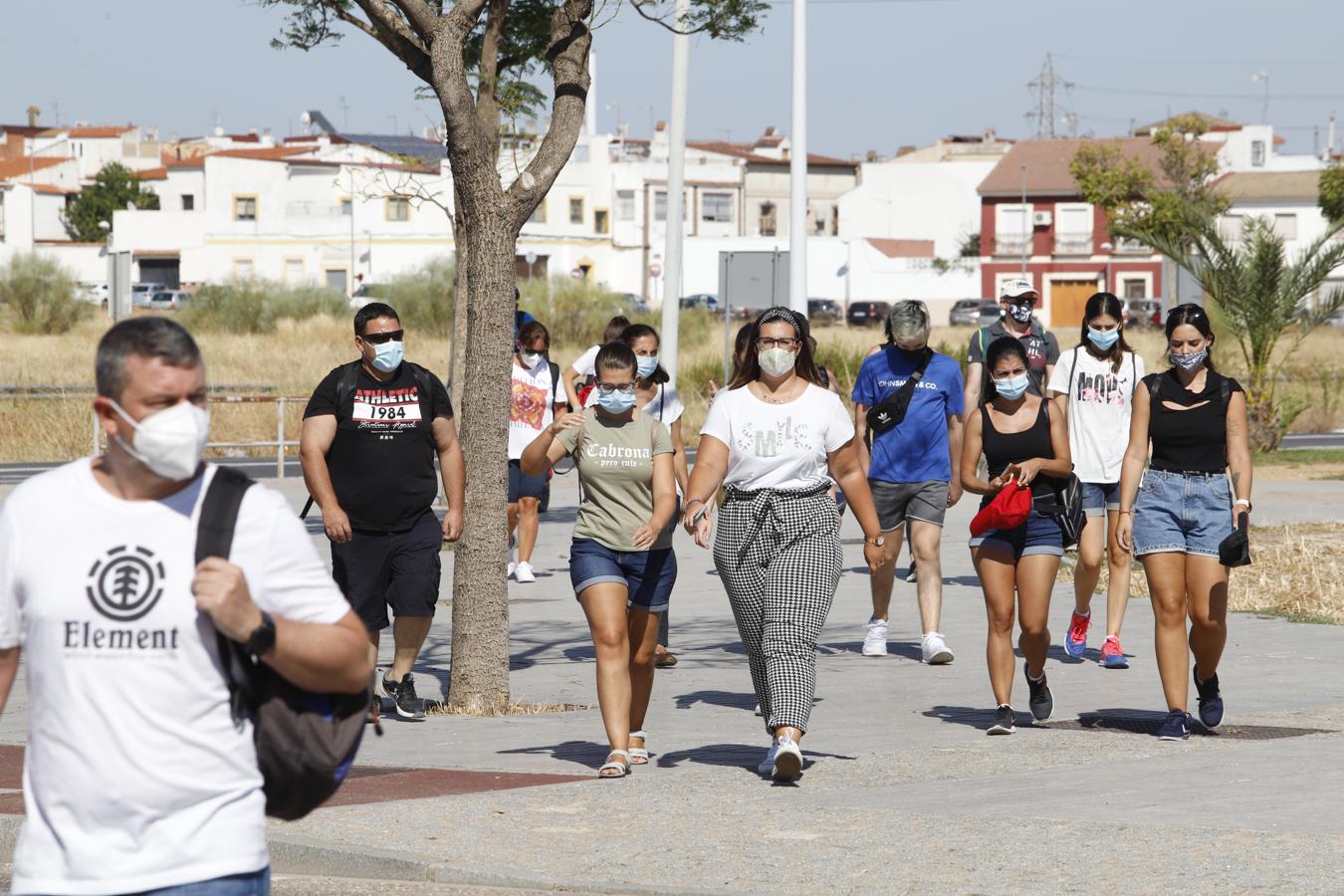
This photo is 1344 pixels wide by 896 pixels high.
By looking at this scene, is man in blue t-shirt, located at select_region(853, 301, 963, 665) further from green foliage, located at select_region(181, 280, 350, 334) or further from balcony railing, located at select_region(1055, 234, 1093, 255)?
balcony railing, located at select_region(1055, 234, 1093, 255)

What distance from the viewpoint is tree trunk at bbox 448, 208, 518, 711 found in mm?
9711

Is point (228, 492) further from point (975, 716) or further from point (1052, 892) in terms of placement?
point (975, 716)

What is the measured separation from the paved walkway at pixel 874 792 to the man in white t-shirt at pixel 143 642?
2.79 meters

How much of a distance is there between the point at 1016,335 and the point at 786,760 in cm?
477

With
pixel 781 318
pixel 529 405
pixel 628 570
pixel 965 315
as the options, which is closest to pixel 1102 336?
pixel 781 318

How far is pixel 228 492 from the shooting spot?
3.61m

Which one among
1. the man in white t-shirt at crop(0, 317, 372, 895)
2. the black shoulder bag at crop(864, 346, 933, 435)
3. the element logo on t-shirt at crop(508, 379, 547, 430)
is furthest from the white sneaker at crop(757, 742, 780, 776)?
the element logo on t-shirt at crop(508, 379, 547, 430)

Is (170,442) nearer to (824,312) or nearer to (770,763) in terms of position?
(770,763)

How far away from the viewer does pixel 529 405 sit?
13.8 meters

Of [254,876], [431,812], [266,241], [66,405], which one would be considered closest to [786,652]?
[431,812]

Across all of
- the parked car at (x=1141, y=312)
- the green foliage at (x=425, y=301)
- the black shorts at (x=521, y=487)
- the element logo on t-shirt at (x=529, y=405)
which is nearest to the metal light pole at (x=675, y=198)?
the black shorts at (x=521, y=487)

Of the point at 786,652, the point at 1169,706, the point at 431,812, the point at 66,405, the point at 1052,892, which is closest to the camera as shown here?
the point at 1052,892

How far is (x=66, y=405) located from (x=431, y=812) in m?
23.4

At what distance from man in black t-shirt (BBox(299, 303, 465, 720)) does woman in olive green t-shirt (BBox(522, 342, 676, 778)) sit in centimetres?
107
